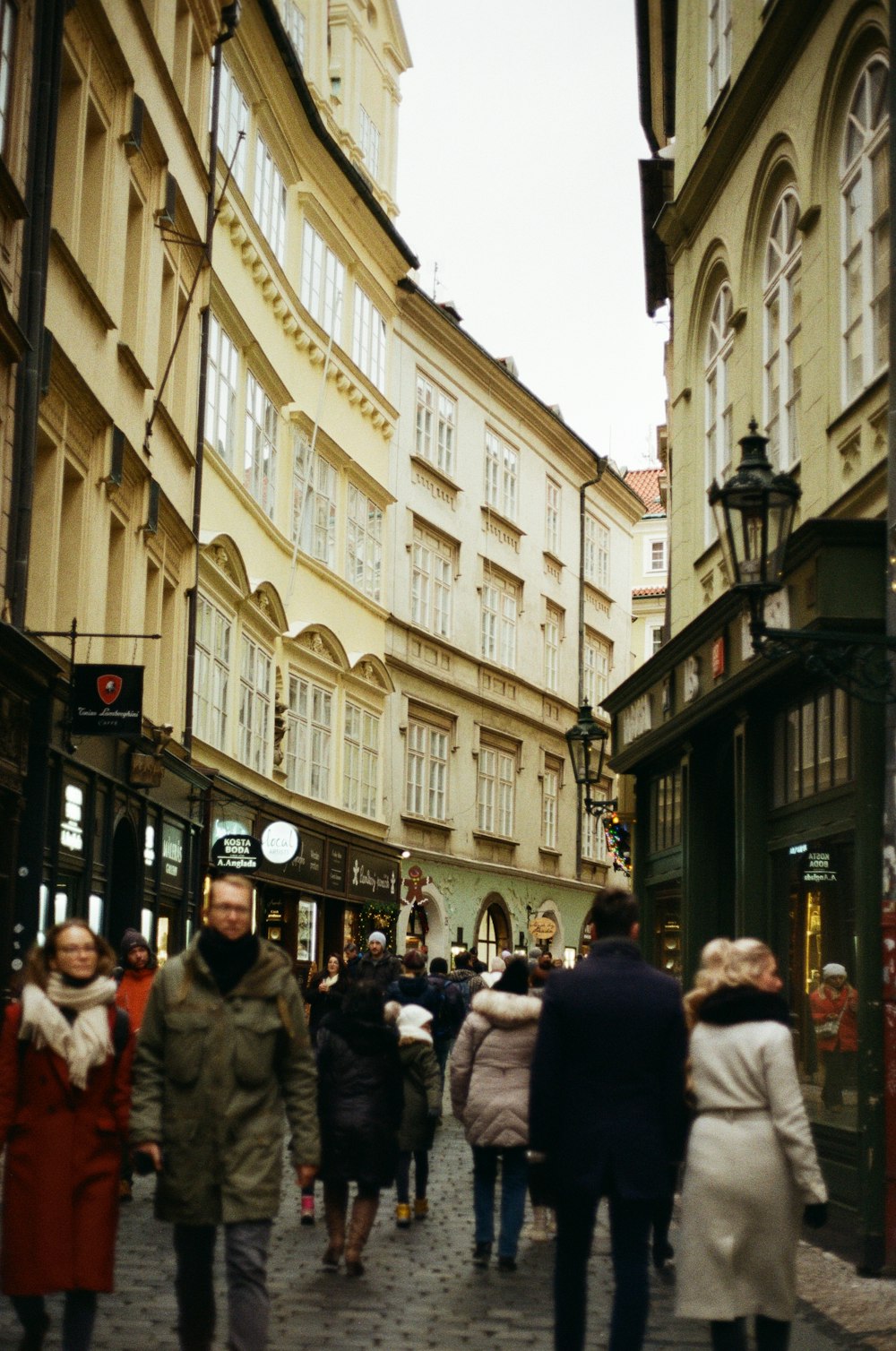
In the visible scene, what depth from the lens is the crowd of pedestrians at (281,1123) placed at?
6852 millimetres

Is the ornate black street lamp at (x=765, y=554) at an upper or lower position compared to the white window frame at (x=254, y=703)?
lower

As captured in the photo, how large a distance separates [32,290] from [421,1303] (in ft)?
35.0

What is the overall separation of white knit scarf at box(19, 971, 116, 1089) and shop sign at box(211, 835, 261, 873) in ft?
59.7

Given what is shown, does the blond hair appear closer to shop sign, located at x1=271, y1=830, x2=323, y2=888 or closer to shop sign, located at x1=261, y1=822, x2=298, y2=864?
shop sign, located at x1=261, y1=822, x2=298, y2=864

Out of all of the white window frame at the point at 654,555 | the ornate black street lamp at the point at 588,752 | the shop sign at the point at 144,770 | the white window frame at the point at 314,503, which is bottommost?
the shop sign at the point at 144,770

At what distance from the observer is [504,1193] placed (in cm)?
1080

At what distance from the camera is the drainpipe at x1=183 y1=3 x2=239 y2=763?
26.0 metres

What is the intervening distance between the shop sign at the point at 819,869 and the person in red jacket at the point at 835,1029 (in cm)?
60

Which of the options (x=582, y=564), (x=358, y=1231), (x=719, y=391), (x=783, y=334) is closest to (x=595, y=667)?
(x=582, y=564)

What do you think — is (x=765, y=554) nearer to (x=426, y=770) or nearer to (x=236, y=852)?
(x=236, y=852)

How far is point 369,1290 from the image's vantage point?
9.62m

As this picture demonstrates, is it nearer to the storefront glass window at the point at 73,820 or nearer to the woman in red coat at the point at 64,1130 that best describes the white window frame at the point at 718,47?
the storefront glass window at the point at 73,820

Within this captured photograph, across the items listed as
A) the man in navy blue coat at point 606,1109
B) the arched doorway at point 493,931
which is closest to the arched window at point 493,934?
the arched doorway at point 493,931

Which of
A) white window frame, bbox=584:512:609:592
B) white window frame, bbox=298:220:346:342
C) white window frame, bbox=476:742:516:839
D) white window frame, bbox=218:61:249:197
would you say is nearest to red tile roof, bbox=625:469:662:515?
white window frame, bbox=584:512:609:592
